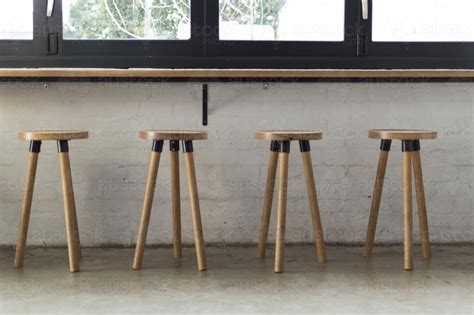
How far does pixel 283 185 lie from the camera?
3201mm

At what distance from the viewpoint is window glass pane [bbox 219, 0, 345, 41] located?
3.86 meters

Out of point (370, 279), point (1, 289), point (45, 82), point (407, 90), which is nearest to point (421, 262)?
point (370, 279)

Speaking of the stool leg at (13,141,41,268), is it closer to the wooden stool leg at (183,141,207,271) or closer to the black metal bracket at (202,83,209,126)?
the wooden stool leg at (183,141,207,271)

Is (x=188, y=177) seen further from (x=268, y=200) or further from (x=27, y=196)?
(x=27, y=196)

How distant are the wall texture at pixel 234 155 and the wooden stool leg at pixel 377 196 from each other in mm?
331

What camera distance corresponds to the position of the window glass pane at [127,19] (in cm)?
382

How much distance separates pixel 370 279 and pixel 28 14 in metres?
2.39

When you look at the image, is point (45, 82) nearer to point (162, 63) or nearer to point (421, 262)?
point (162, 63)

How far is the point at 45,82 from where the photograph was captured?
3.81 metres

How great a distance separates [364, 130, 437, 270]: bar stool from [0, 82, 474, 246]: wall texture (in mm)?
353

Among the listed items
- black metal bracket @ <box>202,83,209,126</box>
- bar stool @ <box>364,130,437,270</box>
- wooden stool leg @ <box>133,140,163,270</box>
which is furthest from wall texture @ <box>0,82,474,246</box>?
wooden stool leg @ <box>133,140,163,270</box>

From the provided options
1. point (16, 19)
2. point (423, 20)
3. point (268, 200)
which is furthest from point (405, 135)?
point (16, 19)

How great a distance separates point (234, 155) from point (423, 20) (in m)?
1.38

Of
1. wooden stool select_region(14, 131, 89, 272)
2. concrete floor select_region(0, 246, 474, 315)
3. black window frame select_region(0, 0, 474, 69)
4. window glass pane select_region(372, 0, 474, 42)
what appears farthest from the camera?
window glass pane select_region(372, 0, 474, 42)
